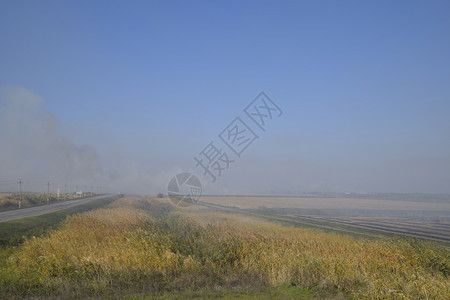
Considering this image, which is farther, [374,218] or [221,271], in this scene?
[374,218]

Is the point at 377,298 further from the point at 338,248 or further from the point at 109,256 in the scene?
the point at 109,256

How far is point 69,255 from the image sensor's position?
13180 mm

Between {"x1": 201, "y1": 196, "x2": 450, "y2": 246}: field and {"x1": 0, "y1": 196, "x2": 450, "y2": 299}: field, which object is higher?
{"x1": 0, "y1": 196, "x2": 450, "y2": 299}: field

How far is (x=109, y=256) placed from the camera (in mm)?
12367

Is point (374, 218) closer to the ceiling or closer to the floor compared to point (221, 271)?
closer to the floor

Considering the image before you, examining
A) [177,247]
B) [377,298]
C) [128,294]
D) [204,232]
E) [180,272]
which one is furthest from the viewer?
[204,232]

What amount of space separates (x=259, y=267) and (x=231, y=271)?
3.63 feet

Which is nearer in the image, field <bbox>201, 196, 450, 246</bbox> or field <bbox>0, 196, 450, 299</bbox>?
field <bbox>0, 196, 450, 299</bbox>

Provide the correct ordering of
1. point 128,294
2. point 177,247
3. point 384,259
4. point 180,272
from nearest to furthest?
1. point 128,294
2. point 180,272
3. point 384,259
4. point 177,247

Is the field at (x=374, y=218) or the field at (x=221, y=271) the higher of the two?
the field at (x=221, y=271)

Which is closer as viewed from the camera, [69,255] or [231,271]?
[231,271]

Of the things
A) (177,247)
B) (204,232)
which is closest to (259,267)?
Answer: (177,247)

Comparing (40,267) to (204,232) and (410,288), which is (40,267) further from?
(410,288)

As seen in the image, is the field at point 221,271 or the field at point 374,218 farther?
the field at point 374,218
